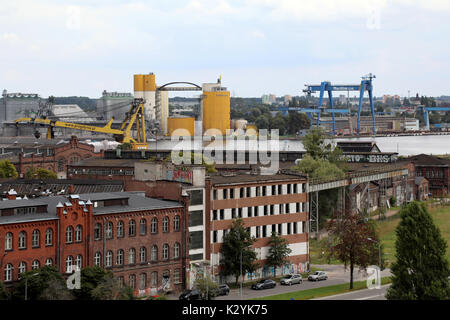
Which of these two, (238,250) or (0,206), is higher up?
(0,206)

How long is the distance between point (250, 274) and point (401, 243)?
11049mm

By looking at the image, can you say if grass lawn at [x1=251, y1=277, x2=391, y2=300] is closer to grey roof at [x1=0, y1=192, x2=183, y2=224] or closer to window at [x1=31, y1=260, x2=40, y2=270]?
grey roof at [x1=0, y1=192, x2=183, y2=224]

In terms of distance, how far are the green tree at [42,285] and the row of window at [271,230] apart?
9.95 meters

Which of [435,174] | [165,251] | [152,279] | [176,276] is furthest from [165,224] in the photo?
[435,174]

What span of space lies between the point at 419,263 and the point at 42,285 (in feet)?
44.8

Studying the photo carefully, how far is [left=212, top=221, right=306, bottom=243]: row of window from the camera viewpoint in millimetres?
41594

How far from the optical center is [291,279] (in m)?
41.3

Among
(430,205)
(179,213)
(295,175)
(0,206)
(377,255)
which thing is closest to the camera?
(0,206)

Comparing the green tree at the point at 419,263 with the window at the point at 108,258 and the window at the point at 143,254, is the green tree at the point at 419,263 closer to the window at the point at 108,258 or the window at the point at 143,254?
the window at the point at 143,254

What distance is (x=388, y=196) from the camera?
76.1 metres

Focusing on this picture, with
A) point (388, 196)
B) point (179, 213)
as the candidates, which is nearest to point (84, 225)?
point (179, 213)

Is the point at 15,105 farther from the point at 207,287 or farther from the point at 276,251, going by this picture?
the point at 207,287

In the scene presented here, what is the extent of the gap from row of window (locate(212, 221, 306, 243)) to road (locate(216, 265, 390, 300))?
8.10 feet
